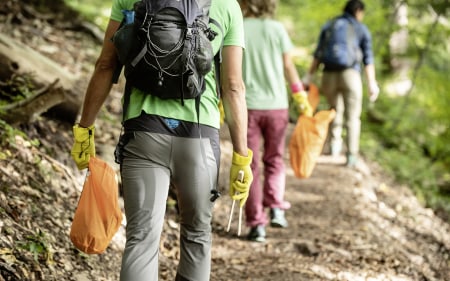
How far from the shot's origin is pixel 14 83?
6273 mm

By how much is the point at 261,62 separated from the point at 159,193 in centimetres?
321

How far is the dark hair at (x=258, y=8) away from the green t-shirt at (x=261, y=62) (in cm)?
7

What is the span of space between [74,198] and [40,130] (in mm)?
1124

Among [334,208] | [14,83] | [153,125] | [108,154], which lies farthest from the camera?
[334,208]

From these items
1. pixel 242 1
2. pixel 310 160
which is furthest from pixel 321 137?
pixel 242 1

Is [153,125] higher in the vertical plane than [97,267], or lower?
higher

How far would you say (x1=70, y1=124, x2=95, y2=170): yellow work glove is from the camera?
3891 millimetres

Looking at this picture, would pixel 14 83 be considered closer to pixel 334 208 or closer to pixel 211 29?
pixel 211 29

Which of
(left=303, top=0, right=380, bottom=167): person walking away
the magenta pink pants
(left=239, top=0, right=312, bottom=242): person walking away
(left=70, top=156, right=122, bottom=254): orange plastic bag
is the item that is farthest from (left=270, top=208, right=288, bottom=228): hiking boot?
(left=70, top=156, right=122, bottom=254): orange plastic bag

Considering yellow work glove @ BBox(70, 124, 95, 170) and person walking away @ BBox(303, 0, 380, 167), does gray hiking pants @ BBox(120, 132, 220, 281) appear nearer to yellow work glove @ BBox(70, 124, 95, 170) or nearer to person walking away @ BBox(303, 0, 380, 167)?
yellow work glove @ BBox(70, 124, 95, 170)

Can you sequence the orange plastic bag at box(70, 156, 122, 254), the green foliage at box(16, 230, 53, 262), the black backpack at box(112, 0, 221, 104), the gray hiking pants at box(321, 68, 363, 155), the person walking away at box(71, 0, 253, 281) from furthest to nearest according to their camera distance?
the gray hiking pants at box(321, 68, 363, 155) → the green foliage at box(16, 230, 53, 262) → the orange plastic bag at box(70, 156, 122, 254) → the person walking away at box(71, 0, 253, 281) → the black backpack at box(112, 0, 221, 104)

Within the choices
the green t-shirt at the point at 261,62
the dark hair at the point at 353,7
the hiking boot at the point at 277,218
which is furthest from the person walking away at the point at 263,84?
the dark hair at the point at 353,7

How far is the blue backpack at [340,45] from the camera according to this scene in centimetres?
931

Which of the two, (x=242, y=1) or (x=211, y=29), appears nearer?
(x=211, y=29)
